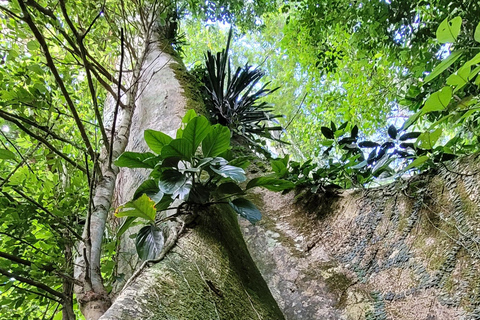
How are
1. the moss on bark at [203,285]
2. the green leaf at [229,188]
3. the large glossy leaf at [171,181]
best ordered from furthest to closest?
the green leaf at [229,188]
the large glossy leaf at [171,181]
the moss on bark at [203,285]

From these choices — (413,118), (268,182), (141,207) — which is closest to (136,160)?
(141,207)

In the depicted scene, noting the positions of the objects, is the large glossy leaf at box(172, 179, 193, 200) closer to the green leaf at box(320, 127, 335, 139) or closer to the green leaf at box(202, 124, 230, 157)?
the green leaf at box(202, 124, 230, 157)

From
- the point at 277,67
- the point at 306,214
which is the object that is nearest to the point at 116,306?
the point at 306,214

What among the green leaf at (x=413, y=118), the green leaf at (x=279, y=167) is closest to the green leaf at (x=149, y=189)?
the green leaf at (x=279, y=167)

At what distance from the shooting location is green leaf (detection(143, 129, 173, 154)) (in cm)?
108

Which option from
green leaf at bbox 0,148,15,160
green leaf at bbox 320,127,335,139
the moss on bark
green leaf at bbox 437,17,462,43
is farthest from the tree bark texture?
green leaf at bbox 0,148,15,160

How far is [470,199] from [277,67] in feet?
32.7

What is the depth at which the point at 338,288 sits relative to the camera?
3.66 feet

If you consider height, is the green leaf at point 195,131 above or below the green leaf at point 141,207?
above

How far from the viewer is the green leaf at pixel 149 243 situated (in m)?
0.94

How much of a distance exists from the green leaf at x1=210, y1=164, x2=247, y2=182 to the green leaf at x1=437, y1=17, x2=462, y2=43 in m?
0.69

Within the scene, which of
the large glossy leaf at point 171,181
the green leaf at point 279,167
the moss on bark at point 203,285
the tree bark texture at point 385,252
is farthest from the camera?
the green leaf at point 279,167

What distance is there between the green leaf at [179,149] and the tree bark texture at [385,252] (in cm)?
60

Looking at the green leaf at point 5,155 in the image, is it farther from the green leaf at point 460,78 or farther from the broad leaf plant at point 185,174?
the green leaf at point 460,78
